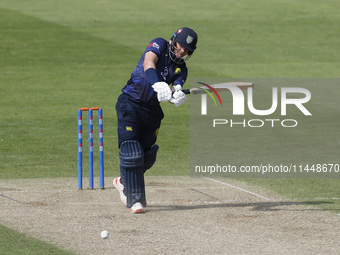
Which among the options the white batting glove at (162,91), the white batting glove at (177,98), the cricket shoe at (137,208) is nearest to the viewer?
the white batting glove at (162,91)

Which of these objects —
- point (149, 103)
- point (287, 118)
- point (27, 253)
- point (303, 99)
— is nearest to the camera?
point (27, 253)

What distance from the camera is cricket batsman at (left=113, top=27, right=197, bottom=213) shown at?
Result: 28.6 ft

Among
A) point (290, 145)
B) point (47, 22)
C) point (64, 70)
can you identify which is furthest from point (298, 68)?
point (47, 22)

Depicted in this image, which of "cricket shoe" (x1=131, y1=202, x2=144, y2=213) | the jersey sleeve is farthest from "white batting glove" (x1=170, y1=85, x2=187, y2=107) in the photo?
"cricket shoe" (x1=131, y1=202, x2=144, y2=213)

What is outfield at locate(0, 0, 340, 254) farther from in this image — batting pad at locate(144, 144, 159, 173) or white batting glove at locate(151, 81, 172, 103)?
white batting glove at locate(151, 81, 172, 103)

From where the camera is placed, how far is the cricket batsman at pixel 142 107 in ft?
28.6

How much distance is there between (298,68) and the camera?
22.9 m

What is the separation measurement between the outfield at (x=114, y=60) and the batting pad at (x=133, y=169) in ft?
5.38

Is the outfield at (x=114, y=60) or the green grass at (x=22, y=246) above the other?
the outfield at (x=114, y=60)

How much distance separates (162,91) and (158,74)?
0.75 m

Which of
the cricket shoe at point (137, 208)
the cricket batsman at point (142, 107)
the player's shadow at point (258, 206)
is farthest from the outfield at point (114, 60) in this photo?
the cricket batsman at point (142, 107)

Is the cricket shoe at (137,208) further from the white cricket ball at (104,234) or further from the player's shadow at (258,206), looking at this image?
the white cricket ball at (104,234)

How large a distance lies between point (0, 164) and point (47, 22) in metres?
17.5

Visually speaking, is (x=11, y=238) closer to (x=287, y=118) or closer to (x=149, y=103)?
(x=149, y=103)
